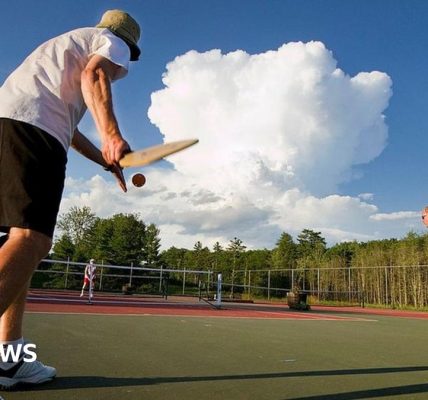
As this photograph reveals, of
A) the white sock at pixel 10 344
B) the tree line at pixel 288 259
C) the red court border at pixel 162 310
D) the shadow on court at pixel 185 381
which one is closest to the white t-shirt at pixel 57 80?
the white sock at pixel 10 344

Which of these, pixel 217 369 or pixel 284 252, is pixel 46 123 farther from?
pixel 284 252

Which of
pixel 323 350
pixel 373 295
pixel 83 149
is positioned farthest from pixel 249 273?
pixel 83 149

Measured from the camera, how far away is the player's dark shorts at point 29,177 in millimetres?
1679

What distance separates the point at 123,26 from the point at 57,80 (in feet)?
1.29

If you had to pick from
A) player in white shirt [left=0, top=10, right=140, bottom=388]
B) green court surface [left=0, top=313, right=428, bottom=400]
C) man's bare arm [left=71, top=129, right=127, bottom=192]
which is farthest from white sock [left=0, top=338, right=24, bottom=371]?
man's bare arm [left=71, top=129, right=127, bottom=192]

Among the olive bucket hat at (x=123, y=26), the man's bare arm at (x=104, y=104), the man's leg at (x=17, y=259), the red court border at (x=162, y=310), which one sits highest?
the olive bucket hat at (x=123, y=26)

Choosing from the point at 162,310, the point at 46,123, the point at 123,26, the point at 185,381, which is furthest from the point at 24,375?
the point at 162,310

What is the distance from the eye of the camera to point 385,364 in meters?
3.51

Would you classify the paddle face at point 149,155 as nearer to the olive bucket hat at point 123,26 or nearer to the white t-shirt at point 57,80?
the white t-shirt at point 57,80

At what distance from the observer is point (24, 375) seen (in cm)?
222

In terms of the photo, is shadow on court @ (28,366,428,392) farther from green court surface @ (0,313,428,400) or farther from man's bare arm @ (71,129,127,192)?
man's bare arm @ (71,129,127,192)

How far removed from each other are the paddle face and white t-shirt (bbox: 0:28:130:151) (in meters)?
0.40

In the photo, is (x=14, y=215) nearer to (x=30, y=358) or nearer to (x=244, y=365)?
(x=30, y=358)

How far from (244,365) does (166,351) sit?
2.80ft
